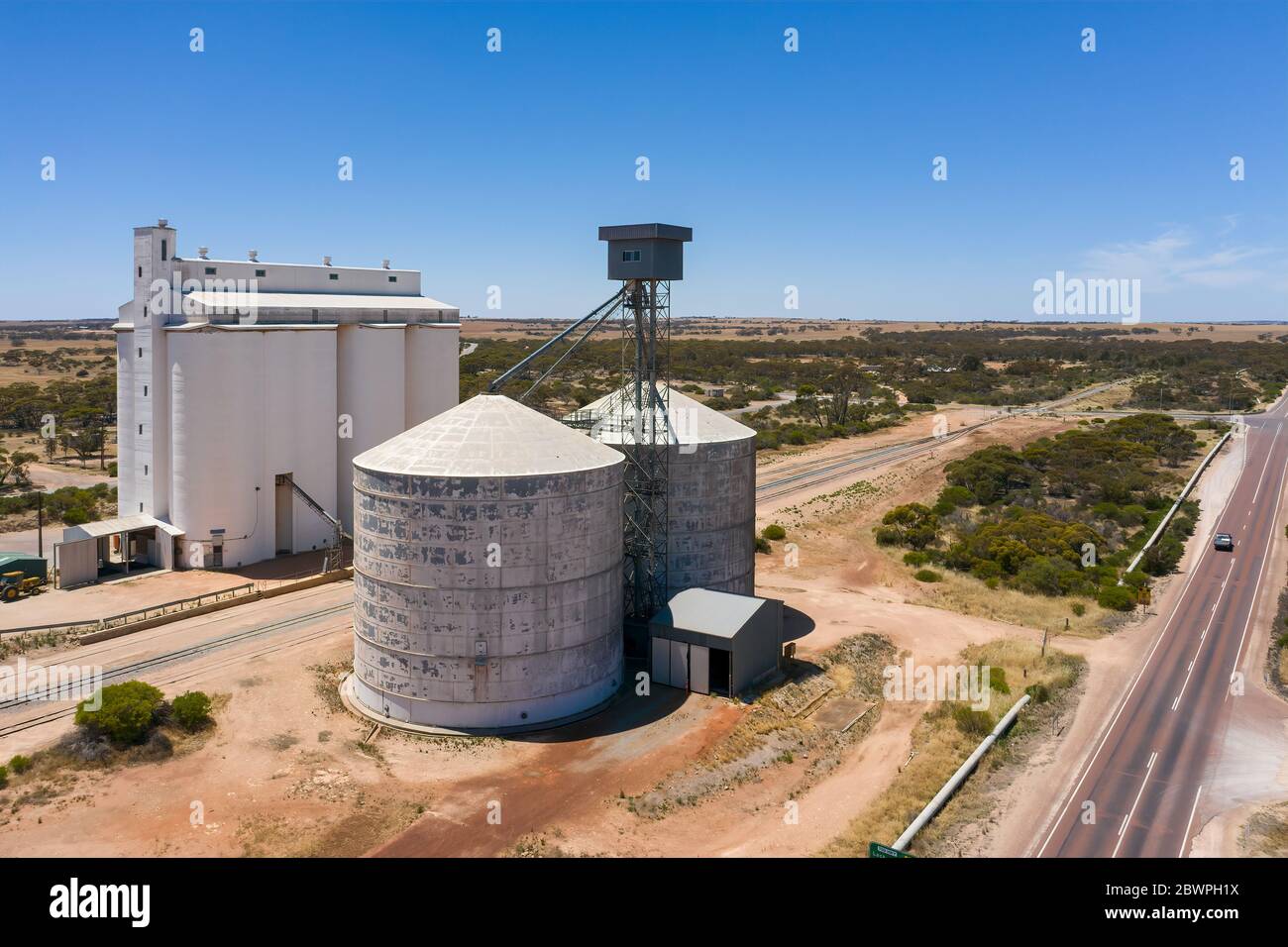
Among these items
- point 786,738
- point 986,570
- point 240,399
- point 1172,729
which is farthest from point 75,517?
point 1172,729

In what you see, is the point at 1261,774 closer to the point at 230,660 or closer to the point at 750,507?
the point at 750,507

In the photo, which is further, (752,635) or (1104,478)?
(1104,478)

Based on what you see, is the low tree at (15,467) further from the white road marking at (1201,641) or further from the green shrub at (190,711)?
the white road marking at (1201,641)

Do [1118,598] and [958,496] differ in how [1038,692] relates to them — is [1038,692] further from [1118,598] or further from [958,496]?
[958,496]

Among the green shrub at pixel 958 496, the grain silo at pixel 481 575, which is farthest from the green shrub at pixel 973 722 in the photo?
the green shrub at pixel 958 496

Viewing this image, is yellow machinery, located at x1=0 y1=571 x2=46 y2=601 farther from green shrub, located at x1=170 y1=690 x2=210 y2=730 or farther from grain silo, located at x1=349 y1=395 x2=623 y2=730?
grain silo, located at x1=349 y1=395 x2=623 y2=730

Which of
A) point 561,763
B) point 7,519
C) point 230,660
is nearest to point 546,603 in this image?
point 561,763
